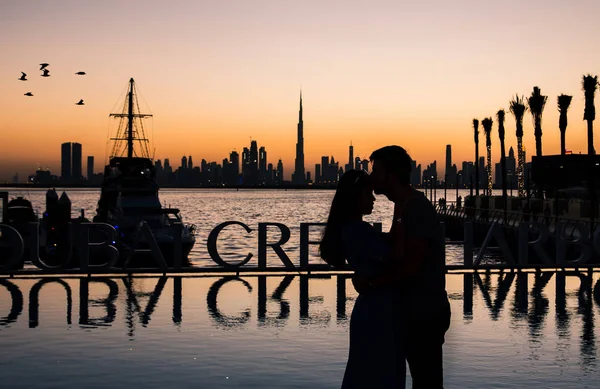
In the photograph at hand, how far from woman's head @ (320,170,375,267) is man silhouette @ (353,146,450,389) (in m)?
0.18

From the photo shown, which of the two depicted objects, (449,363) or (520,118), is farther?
(520,118)

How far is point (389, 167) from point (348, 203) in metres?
0.47

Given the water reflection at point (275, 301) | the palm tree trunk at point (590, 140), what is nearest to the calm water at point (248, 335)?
the water reflection at point (275, 301)

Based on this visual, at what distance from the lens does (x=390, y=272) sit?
21.6ft

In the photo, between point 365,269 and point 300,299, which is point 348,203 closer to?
point 365,269

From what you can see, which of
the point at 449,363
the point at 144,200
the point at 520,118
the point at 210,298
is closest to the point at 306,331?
the point at 449,363

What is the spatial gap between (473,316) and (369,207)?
1003 centimetres

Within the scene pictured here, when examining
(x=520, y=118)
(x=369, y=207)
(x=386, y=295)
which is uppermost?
(x=520, y=118)

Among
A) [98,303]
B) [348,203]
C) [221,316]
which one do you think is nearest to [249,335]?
[221,316]

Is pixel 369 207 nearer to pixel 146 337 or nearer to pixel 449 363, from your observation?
pixel 449 363

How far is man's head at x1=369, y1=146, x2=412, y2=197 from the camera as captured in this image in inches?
264

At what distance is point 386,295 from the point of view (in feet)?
22.1

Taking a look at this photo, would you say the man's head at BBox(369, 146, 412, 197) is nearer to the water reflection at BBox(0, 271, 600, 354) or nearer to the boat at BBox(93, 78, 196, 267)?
the water reflection at BBox(0, 271, 600, 354)

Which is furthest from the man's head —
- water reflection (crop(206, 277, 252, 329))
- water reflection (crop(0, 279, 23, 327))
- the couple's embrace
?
water reflection (crop(0, 279, 23, 327))
